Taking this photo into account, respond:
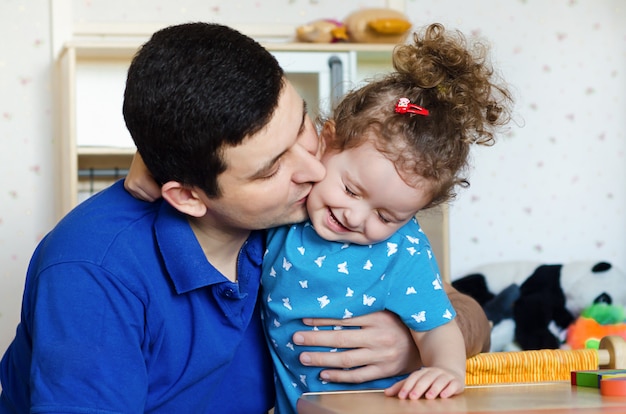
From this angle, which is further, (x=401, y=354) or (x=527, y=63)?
(x=527, y=63)

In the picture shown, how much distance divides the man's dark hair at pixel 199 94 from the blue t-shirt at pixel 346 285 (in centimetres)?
21

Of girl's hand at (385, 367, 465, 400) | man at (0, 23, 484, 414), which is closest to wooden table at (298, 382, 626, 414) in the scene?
girl's hand at (385, 367, 465, 400)

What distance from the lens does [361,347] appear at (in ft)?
4.37

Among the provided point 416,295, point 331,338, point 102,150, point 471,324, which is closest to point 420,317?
point 416,295

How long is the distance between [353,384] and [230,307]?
0.23 metres

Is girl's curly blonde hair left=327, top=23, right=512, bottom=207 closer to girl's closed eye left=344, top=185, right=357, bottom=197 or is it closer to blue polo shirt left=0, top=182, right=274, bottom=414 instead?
girl's closed eye left=344, top=185, right=357, bottom=197

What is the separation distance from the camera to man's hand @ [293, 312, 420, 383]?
4.32ft

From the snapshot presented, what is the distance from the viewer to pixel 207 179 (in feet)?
3.98

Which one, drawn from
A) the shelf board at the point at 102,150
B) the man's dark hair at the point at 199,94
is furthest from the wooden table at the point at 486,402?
the shelf board at the point at 102,150

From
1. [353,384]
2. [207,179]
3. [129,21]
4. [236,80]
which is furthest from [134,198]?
[129,21]

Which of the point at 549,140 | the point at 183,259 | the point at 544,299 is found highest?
the point at 183,259

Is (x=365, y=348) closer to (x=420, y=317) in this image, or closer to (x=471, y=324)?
(x=420, y=317)

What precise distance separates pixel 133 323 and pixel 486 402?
49cm

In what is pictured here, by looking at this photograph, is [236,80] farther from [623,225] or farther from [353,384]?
[623,225]
